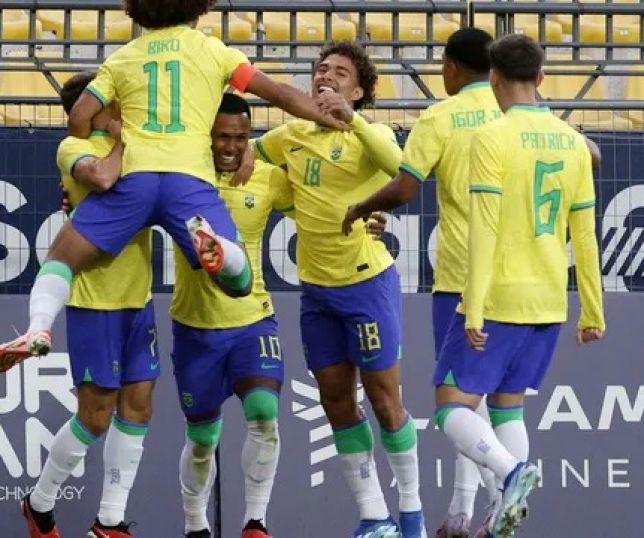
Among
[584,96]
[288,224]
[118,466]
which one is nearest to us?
[118,466]

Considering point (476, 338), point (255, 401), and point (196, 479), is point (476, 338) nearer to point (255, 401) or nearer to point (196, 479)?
point (255, 401)

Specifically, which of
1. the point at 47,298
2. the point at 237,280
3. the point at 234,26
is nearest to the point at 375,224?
the point at 237,280

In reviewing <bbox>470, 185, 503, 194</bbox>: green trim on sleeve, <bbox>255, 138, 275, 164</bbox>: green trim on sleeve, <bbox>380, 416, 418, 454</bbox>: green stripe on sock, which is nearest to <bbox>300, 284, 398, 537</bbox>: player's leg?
<bbox>380, 416, 418, 454</bbox>: green stripe on sock

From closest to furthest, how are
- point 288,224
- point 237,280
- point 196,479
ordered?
point 237,280, point 196,479, point 288,224

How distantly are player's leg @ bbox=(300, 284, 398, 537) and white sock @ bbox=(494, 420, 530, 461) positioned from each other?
814 millimetres

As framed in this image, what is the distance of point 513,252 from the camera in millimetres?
7426

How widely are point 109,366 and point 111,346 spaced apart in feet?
0.31

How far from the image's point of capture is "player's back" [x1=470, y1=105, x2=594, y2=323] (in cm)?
735

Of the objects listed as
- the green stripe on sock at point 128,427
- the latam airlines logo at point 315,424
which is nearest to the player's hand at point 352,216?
the green stripe on sock at point 128,427

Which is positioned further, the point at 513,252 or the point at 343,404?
the point at 343,404

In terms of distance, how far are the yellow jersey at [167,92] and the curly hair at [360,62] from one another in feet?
2.93

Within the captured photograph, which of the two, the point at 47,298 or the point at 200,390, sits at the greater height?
the point at 47,298

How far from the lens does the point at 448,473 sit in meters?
9.46

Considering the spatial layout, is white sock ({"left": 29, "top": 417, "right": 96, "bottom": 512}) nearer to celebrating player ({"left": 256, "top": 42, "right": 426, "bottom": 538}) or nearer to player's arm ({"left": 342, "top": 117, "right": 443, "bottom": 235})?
celebrating player ({"left": 256, "top": 42, "right": 426, "bottom": 538})
